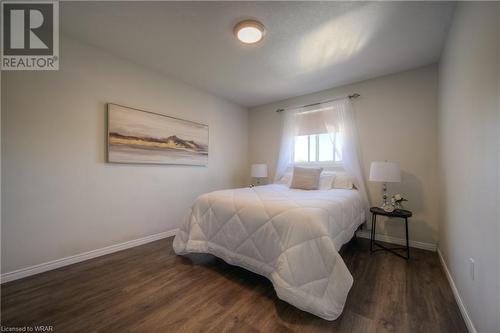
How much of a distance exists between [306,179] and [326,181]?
335 mm

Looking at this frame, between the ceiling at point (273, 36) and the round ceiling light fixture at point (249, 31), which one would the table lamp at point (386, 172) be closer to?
the ceiling at point (273, 36)

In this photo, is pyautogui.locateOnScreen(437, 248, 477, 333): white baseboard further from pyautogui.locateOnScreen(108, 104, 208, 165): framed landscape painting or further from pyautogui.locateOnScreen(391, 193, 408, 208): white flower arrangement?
pyautogui.locateOnScreen(108, 104, 208, 165): framed landscape painting

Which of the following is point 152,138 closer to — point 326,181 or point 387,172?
point 326,181

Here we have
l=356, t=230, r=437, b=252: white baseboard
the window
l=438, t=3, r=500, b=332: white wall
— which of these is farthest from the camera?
the window

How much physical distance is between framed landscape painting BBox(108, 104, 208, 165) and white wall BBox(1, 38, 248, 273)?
0.11 metres

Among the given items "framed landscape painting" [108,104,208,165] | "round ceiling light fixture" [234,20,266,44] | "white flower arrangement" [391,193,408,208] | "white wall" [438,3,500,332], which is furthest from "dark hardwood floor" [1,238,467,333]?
"round ceiling light fixture" [234,20,266,44]

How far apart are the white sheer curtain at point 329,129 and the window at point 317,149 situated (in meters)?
0.08

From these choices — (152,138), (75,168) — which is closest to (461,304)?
(152,138)

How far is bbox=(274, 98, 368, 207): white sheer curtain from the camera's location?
3041 millimetres

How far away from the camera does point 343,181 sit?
9.92 ft

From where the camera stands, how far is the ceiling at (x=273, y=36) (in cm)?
172

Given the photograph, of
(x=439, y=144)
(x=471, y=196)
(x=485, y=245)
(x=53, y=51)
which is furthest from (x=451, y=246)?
(x=53, y=51)

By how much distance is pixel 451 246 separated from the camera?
5.98 ft

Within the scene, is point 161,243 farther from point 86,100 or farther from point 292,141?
point 292,141
